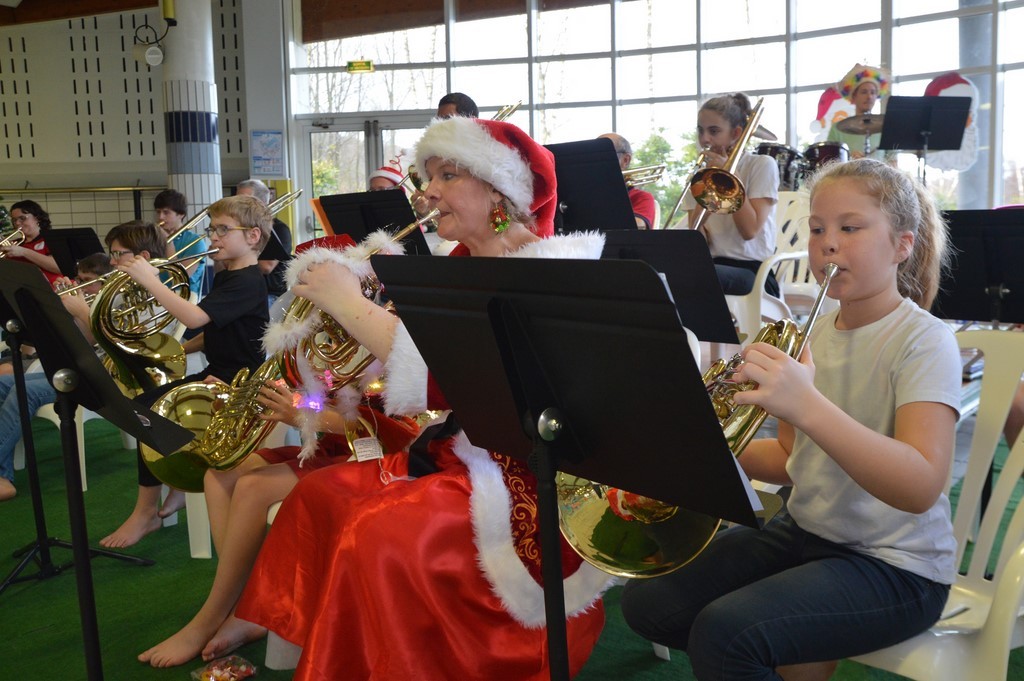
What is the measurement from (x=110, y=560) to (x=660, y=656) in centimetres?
200

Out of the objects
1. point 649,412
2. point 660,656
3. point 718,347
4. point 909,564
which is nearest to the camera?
point 649,412

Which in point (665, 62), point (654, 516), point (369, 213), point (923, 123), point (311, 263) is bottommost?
point (654, 516)

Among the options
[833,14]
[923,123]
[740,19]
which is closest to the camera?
[923,123]

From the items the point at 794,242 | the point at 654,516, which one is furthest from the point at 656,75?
the point at 654,516

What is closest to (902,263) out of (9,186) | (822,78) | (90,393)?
(90,393)

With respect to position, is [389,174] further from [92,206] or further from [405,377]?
[92,206]

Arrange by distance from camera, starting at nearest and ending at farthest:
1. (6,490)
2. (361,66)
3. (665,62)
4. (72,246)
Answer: (6,490) < (72,246) < (665,62) < (361,66)

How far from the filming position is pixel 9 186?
11.2 metres

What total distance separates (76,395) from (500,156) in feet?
3.57

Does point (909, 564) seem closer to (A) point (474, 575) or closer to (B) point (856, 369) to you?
(B) point (856, 369)

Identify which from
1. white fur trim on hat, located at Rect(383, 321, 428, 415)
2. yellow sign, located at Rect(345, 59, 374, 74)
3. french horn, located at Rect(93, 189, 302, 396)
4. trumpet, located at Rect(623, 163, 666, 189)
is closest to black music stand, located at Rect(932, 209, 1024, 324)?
trumpet, located at Rect(623, 163, 666, 189)

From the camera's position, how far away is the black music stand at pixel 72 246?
192 inches

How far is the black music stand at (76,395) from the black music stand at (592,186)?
173 centimetres

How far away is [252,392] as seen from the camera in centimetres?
241
